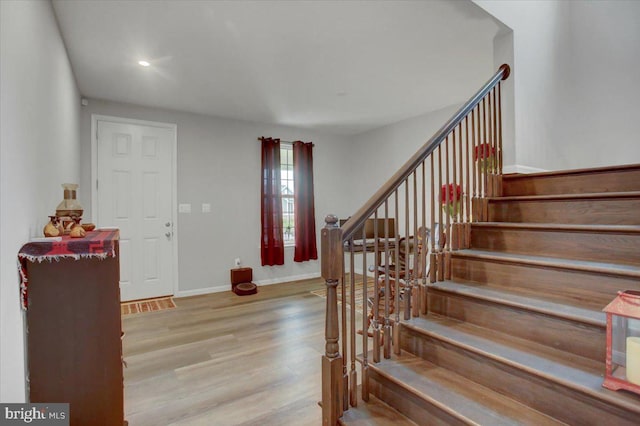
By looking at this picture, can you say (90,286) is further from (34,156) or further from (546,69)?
(546,69)

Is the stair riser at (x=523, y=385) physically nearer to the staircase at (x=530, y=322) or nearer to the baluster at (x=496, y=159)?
the staircase at (x=530, y=322)

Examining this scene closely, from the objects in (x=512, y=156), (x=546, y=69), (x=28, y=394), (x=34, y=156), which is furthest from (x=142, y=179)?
(x=546, y=69)

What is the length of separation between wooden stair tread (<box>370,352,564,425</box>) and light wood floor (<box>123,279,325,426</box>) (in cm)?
62

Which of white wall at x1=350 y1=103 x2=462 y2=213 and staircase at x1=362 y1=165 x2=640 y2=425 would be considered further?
white wall at x1=350 y1=103 x2=462 y2=213

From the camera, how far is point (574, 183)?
2283 millimetres

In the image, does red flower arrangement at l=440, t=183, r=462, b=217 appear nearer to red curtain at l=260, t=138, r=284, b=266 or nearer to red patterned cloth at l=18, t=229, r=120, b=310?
red patterned cloth at l=18, t=229, r=120, b=310

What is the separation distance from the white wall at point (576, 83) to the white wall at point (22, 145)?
328 centimetres

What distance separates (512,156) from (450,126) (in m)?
0.97

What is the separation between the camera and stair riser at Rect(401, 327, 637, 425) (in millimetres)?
1198

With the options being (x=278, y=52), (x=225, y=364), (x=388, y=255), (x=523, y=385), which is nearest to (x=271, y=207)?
(x=278, y=52)

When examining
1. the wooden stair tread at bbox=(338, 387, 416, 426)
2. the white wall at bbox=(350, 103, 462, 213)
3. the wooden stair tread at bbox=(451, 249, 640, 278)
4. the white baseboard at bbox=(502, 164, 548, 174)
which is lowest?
the wooden stair tread at bbox=(338, 387, 416, 426)

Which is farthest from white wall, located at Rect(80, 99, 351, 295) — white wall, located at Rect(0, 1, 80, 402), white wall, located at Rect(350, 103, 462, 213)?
white wall, located at Rect(0, 1, 80, 402)

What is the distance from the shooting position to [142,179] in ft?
14.2

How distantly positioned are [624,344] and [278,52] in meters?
3.00
